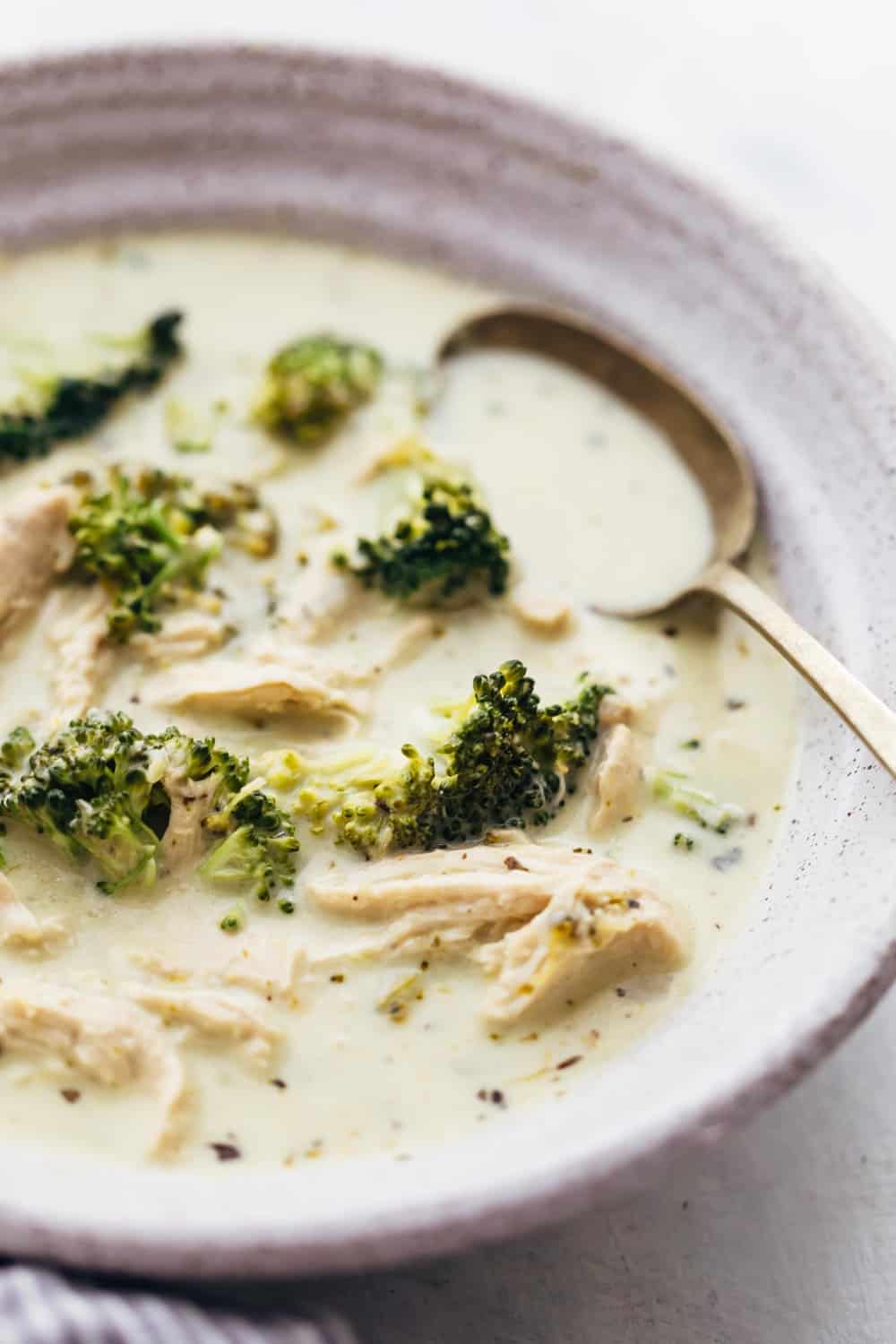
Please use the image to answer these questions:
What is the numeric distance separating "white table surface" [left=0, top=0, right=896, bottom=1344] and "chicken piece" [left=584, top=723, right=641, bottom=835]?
681mm

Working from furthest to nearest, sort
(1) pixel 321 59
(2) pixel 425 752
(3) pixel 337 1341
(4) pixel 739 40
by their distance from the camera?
(4) pixel 739 40 < (1) pixel 321 59 < (2) pixel 425 752 < (3) pixel 337 1341

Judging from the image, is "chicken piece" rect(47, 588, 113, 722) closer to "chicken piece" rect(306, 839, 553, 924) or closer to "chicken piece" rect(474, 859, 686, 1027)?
"chicken piece" rect(306, 839, 553, 924)

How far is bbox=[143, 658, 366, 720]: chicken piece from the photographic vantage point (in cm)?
304

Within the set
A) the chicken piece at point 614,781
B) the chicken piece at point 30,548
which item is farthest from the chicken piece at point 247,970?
the chicken piece at point 30,548

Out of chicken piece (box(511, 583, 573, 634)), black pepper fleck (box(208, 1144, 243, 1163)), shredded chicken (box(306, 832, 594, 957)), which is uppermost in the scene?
chicken piece (box(511, 583, 573, 634))

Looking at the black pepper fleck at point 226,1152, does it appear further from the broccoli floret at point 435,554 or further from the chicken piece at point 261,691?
the broccoli floret at point 435,554

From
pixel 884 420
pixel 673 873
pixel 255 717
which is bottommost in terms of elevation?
pixel 255 717

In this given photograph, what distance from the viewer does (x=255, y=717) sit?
309 centimetres

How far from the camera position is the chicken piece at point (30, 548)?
3.21 metres

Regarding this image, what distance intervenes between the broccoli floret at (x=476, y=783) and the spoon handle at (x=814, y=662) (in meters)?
0.48

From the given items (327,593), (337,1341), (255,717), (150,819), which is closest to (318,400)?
(327,593)

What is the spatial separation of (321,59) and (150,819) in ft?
7.62


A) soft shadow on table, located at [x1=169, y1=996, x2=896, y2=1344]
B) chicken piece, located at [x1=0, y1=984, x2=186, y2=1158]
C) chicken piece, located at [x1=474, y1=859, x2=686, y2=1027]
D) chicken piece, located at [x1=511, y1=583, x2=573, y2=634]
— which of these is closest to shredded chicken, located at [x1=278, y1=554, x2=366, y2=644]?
chicken piece, located at [x1=511, y1=583, x2=573, y2=634]

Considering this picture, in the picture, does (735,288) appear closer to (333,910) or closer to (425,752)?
(425,752)
